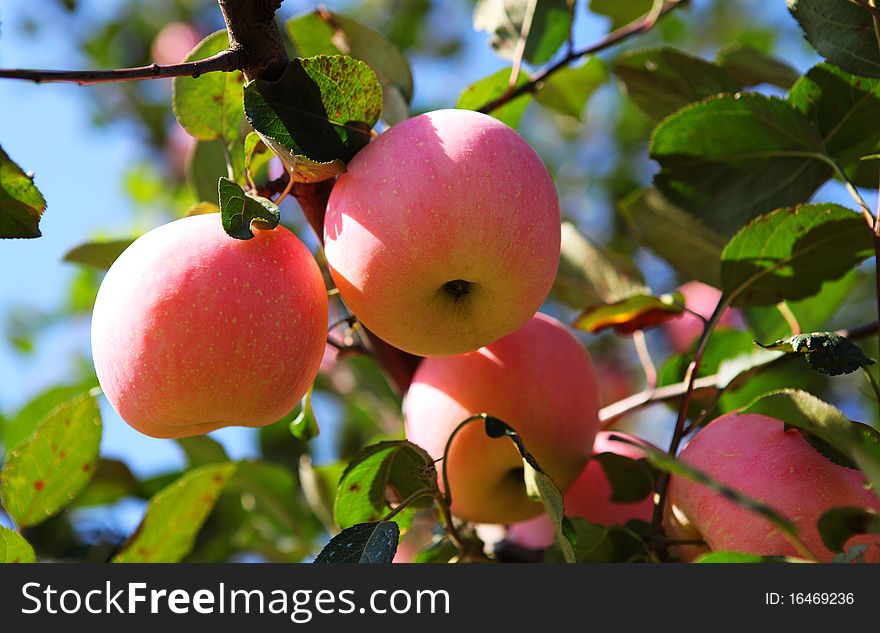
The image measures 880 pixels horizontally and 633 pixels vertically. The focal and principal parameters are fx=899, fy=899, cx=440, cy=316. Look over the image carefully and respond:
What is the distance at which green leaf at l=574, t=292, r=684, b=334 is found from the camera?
96 centimetres

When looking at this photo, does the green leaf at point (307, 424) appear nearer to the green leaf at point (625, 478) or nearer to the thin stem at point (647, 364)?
the green leaf at point (625, 478)

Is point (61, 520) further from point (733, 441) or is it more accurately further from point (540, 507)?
Answer: point (733, 441)

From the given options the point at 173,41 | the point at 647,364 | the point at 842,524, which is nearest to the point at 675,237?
the point at 647,364

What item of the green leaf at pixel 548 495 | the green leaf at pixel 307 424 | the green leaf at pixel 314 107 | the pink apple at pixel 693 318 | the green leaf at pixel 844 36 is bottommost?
the pink apple at pixel 693 318

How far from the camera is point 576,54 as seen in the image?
3.37 feet

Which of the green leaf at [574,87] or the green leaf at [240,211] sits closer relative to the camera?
the green leaf at [240,211]

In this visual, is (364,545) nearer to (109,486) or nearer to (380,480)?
(380,480)

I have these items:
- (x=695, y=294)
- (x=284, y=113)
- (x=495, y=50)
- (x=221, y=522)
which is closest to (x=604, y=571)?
(x=284, y=113)

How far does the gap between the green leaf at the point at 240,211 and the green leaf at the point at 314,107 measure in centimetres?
6

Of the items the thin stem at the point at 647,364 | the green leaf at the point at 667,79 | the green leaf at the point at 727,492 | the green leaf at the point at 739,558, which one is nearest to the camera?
the green leaf at the point at 727,492

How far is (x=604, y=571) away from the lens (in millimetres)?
607

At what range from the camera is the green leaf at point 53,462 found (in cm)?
88

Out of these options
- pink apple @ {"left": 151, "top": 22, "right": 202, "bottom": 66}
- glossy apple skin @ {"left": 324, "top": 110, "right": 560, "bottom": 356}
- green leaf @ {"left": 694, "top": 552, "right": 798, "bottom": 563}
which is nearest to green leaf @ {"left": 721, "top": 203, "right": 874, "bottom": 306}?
glossy apple skin @ {"left": 324, "top": 110, "right": 560, "bottom": 356}

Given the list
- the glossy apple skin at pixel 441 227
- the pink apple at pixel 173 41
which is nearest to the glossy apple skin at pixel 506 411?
the glossy apple skin at pixel 441 227
